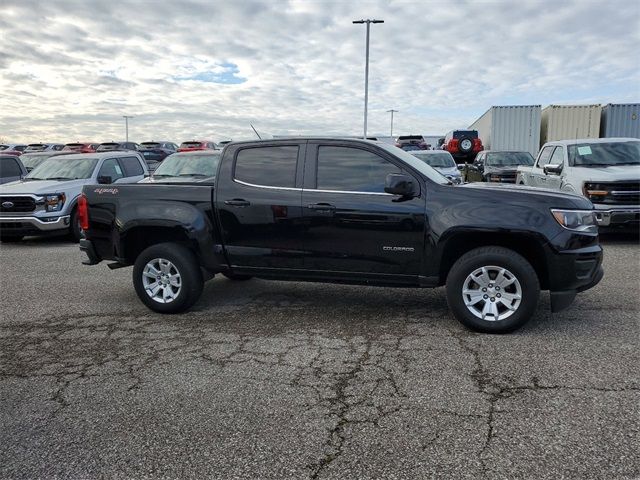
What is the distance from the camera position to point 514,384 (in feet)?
12.4

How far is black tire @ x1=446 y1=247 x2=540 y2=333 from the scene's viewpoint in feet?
15.3

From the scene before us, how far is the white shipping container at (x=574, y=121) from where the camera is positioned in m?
24.7

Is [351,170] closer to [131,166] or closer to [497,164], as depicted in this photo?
[131,166]

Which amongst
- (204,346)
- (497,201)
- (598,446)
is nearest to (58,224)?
(204,346)

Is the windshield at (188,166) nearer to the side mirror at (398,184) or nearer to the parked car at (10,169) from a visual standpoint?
the parked car at (10,169)

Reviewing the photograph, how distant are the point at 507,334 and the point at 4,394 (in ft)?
13.3

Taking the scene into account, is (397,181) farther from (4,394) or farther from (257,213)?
(4,394)

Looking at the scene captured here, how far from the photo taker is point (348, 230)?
16.8 feet

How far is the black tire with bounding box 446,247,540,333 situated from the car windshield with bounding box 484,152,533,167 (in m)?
13.7

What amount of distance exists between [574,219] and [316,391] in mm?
2772

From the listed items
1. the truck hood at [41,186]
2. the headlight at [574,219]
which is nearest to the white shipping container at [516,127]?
the truck hood at [41,186]

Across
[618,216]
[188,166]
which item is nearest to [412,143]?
[188,166]

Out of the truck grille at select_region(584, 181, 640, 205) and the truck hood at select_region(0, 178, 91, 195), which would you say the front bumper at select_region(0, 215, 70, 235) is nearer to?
the truck hood at select_region(0, 178, 91, 195)

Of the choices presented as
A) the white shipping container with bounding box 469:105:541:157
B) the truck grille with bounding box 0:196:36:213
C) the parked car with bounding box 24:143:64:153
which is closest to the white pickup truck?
the truck grille with bounding box 0:196:36:213
